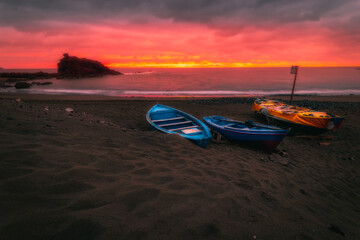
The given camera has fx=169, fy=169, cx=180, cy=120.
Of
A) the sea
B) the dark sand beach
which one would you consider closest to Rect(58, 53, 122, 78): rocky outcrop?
the sea

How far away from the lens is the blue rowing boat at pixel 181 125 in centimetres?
661

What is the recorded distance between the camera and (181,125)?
8.83 metres

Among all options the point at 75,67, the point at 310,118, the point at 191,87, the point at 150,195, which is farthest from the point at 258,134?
the point at 75,67

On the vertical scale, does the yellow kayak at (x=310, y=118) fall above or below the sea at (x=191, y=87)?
below

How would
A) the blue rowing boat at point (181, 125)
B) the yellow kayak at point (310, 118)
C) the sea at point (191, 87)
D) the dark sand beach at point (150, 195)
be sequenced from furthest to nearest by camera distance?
1. the sea at point (191, 87)
2. the yellow kayak at point (310, 118)
3. the blue rowing boat at point (181, 125)
4. the dark sand beach at point (150, 195)

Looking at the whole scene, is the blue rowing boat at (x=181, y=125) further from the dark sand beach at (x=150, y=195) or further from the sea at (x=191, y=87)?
the sea at (x=191, y=87)

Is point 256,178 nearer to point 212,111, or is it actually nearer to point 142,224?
point 142,224

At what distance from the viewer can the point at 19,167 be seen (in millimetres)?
2541

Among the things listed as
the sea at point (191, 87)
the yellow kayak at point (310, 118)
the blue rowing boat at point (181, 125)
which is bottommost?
the blue rowing boat at point (181, 125)

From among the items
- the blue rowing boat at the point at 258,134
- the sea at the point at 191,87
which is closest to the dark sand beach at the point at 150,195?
the blue rowing boat at the point at 258,134

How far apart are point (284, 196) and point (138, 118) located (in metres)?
10.0

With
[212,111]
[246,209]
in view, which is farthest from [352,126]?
[246,209]

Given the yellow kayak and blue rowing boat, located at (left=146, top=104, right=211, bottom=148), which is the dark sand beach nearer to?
blue rowing boat, located at (left=146, top=104, right=211, bottom=148)

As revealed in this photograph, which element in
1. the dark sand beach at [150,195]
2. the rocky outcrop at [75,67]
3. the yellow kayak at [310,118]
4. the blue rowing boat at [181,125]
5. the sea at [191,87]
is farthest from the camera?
the rocky outcrop at [75,67]
